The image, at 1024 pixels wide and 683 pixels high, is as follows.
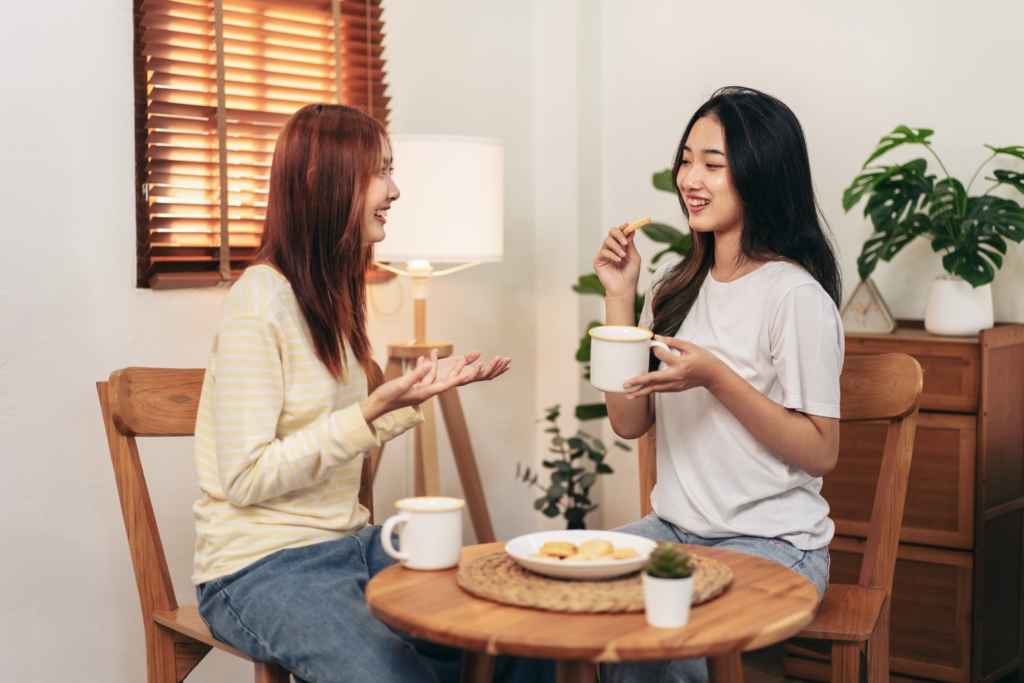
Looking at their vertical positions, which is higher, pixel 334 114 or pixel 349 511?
pixel 334 114

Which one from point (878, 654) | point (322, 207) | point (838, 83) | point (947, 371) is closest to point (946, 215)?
point (947, 371)

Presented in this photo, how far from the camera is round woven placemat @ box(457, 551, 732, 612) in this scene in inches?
43.5

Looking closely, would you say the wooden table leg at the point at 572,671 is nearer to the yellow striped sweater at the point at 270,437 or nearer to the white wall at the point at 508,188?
the yellow striped sweater at the point at 270,437

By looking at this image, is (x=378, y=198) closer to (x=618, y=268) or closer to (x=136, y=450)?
(x=618, y=268)

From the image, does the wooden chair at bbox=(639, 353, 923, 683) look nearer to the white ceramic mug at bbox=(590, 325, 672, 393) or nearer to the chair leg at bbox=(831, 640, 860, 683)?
the chair leg at bbox=(831, 640, 860, 683)

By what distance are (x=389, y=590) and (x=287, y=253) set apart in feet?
2.11

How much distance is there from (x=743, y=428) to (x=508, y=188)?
187 centimetres

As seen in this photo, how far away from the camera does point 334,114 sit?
163cm

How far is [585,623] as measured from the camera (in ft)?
3.50

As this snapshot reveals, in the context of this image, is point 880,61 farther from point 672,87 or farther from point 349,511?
point 349,511

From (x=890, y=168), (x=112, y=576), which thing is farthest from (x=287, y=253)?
(x=890, y=168)

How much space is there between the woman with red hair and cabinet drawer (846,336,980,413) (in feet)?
4.63

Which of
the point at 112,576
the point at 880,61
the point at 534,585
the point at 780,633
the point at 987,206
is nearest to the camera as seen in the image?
the point at 780,633

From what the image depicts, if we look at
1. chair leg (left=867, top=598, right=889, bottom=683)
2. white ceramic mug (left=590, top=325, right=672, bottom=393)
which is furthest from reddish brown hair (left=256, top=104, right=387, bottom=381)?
chair leg (left=867, top=598, right=889, bottom=683)
